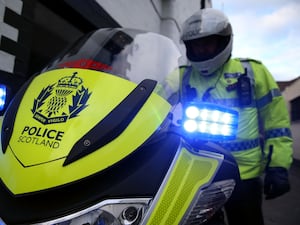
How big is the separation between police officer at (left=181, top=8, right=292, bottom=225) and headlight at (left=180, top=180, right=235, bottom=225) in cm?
67

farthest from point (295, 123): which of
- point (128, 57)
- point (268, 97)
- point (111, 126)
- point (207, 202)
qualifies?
point (111, 126)

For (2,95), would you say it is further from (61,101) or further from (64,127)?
(64,127)

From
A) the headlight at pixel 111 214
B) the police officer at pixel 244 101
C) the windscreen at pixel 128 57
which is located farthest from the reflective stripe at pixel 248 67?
the headlight at pixel 111 214

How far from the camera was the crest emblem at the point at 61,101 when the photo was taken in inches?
46.4

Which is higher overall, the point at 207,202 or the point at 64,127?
the point at 64,127

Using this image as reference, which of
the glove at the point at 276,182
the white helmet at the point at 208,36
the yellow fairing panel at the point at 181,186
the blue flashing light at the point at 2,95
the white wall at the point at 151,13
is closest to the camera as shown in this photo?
the yellow fairing panel at the point at 181,186

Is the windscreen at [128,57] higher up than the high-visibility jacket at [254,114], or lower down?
→ higher up

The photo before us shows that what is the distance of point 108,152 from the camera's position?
1.11m

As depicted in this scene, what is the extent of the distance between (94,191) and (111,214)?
0.09m

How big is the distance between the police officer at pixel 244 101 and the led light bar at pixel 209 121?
0.80 meters

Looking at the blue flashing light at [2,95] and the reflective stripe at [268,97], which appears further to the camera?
the reflective stripe at [268,97]

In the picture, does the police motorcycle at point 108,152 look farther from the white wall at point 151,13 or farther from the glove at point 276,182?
the white wall at point 151,13

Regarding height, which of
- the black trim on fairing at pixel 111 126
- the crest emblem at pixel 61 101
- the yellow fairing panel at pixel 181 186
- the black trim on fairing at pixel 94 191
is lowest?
the yellow fairing panel at pixel 181 186

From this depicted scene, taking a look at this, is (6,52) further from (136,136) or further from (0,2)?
→ (136,136)
